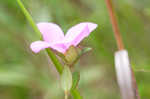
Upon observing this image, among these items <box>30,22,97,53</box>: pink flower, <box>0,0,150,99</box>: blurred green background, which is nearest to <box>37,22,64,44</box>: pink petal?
<box>30,22,97,53</box>: pink flower

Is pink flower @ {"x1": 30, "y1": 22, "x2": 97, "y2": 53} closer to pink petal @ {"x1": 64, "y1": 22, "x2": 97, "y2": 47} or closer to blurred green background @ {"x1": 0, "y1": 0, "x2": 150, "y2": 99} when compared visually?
pink petal @ {"x1": 64, "y1": 22, "x2": 97, "y2": 47}

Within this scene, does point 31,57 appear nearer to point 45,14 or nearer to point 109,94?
point 45,14

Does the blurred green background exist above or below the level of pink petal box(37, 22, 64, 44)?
above

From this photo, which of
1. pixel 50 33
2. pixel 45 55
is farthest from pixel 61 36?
pixel 45 55

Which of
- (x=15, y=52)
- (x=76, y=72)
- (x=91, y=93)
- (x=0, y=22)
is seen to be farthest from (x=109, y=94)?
(x=76, y=72)

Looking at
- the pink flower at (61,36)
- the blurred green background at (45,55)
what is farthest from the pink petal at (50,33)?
the blurred green background at (45,55)

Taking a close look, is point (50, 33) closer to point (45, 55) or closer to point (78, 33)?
point (78, 33)
